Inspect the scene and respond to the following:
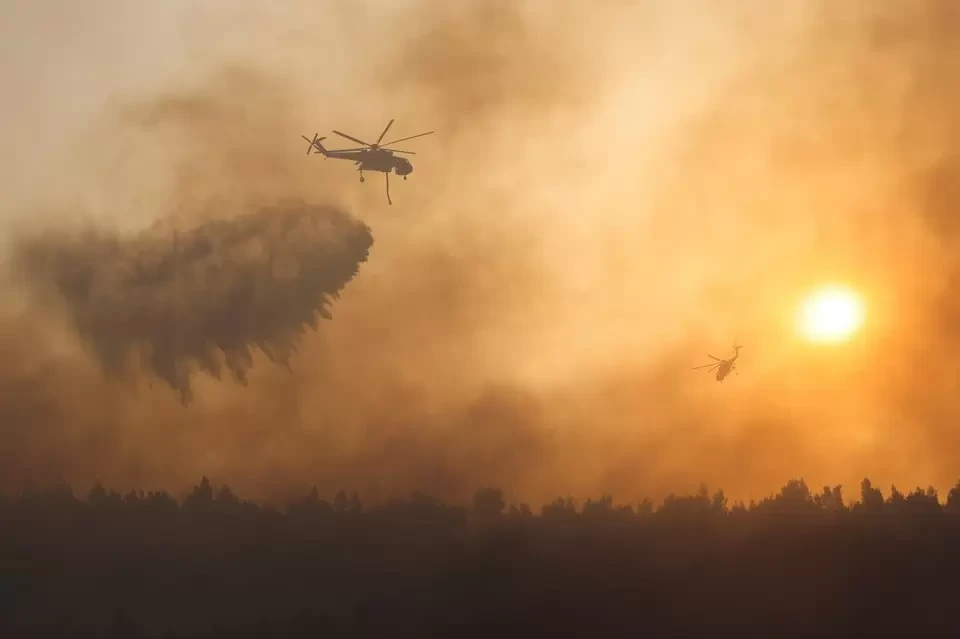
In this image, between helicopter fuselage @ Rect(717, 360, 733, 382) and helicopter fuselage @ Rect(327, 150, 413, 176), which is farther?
helicopter fuselage @ Rect(717, 360, 733, 382)

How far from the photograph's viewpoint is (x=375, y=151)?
14575 centimetres

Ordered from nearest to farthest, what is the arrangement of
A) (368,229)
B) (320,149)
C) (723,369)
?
(368,229) → (320,149) → (723,369)

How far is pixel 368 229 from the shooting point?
138 metres

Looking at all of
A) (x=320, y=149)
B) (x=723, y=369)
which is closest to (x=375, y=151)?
(x=320, y=149)

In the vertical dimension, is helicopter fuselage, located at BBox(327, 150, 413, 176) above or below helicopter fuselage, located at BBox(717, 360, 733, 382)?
above

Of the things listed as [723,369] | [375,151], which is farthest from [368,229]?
[723,369]

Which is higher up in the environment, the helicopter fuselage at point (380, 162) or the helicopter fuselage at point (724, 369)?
the helicopter fuselage at point (380, 162)

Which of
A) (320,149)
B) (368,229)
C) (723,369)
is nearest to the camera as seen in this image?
(368,229)

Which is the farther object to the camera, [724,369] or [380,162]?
[724,369]

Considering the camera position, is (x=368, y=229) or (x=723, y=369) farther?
(x=723, y=369)

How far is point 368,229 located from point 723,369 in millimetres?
78991

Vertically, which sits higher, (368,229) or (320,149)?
(320,149)

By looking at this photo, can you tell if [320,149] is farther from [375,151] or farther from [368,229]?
[368,229]

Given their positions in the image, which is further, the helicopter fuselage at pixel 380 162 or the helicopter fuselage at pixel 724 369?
the helicopter fuselage at pixel 724 369
